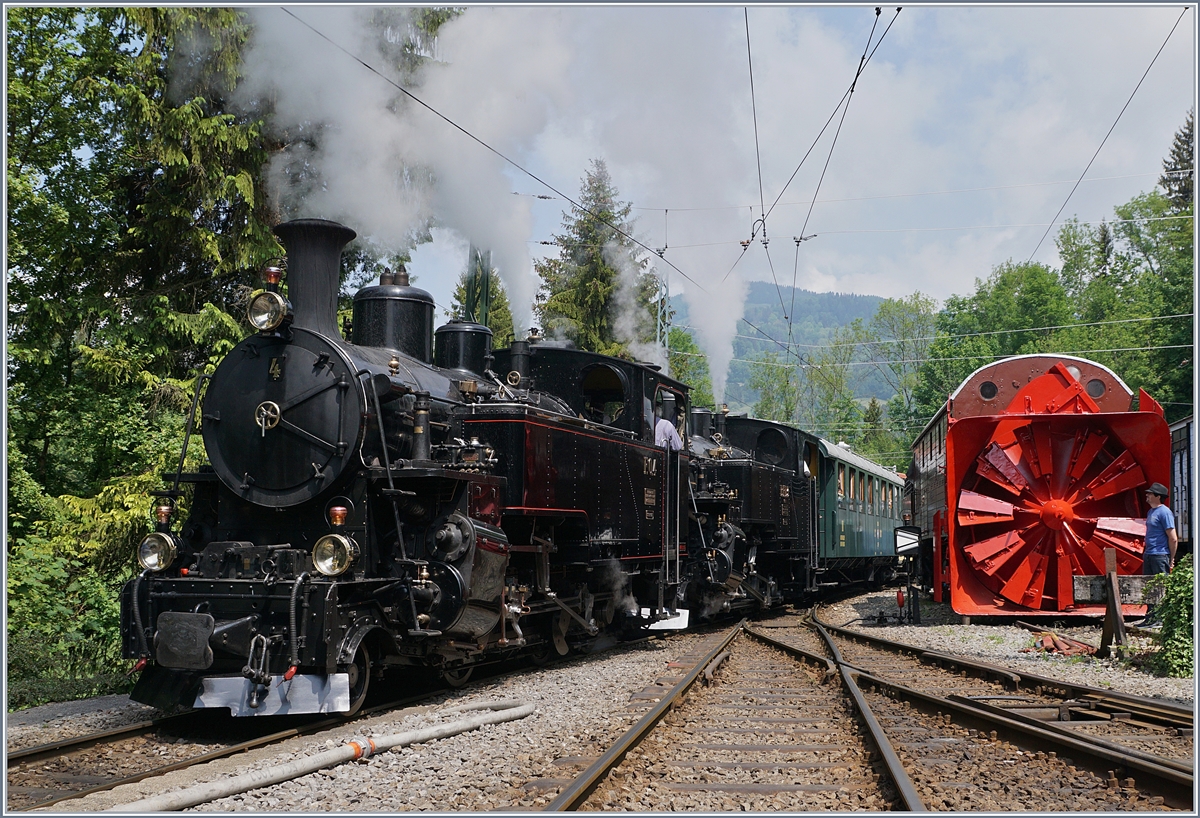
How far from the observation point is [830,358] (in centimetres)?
5559

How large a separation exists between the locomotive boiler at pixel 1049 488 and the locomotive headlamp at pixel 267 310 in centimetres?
778

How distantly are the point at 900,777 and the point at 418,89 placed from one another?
30.0ft

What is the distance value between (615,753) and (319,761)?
143 cm

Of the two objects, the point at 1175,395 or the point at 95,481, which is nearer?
the point at 95,481

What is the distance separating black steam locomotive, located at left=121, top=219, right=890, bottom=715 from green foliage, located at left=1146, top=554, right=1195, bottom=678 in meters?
4.51

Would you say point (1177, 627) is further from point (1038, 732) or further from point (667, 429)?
point (667, 429)

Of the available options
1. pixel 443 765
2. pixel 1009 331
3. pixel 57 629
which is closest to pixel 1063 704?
pixel 443 765

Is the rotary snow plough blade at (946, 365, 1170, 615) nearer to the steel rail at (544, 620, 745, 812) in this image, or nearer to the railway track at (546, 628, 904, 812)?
the railway track at (546, 628, 904, 812)

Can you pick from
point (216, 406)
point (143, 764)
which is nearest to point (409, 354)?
point (216, 406)

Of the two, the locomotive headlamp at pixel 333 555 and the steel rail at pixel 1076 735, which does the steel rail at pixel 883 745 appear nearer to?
the steel rail at pixel 1076 735

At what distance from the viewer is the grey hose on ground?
3.92 meters

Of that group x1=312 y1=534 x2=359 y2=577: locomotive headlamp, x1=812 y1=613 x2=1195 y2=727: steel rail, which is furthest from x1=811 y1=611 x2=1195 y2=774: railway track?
x1=312 y1=534 x2=359 y2=577: locomotive headlamp

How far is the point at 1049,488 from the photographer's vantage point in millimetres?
10961

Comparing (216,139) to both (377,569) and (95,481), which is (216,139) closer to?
(95,481)
